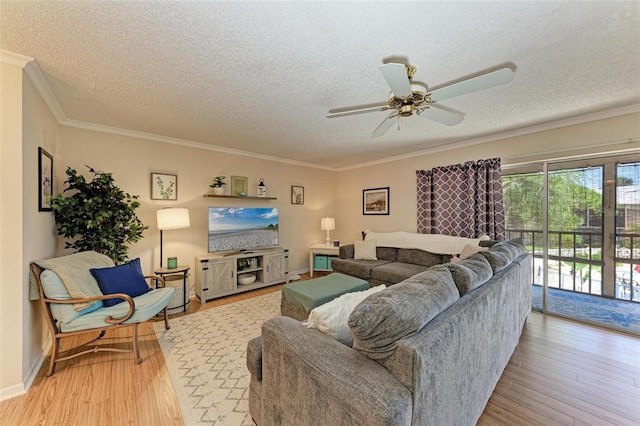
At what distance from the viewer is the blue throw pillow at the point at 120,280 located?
2299 millimetres

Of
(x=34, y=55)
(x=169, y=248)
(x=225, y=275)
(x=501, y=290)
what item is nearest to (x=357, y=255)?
(x=225, y=275)

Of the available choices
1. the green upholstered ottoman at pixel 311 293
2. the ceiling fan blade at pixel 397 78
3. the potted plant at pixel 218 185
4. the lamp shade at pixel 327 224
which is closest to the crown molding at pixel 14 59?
the potted plant at pixel 218 185

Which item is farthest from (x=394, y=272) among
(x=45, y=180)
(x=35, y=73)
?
(x=35, y=73)

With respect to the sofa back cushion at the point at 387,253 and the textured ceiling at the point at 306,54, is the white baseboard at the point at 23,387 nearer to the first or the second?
the textured ceiling at the point at 306,54

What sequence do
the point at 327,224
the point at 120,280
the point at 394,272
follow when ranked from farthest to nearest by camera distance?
the point at 327,224 < the point at 394,272 < the point at 120,280

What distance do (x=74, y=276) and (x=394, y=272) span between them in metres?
3.54

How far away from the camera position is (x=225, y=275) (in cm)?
382

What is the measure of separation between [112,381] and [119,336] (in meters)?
0.85

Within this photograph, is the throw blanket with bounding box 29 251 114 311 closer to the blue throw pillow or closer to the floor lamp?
the blue throw pillow

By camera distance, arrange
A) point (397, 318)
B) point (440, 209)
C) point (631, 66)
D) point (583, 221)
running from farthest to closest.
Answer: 1. point (440, 209)
2. point (583, 221)
3. point (631, 66)
4. point (397, 318)

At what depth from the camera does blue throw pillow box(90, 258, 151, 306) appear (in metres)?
2.30

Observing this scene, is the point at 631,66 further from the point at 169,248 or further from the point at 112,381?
the point at 169,248

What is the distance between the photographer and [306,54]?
171 centimetres

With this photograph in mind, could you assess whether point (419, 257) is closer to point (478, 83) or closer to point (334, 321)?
point (478, 83)
